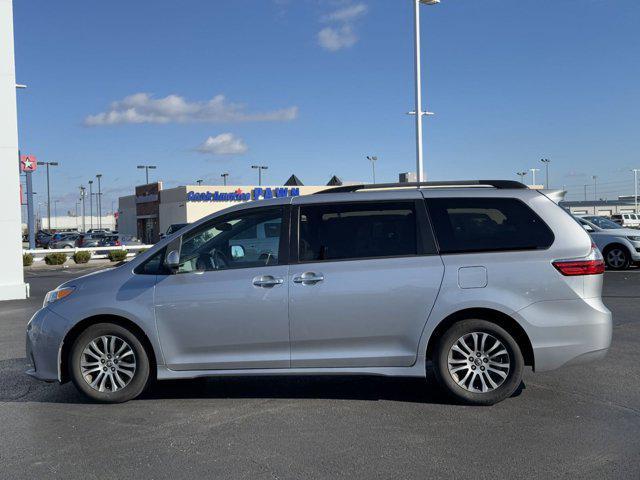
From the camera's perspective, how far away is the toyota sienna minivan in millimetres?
5594

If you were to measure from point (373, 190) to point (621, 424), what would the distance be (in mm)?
2867

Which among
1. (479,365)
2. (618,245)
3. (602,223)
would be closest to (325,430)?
(479,365)

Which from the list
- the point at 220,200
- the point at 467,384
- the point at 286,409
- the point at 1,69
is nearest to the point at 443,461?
the point at 467,384

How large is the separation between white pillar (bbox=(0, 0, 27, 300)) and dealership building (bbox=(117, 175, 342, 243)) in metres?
31.7

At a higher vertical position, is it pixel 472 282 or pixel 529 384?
pixel 472 282

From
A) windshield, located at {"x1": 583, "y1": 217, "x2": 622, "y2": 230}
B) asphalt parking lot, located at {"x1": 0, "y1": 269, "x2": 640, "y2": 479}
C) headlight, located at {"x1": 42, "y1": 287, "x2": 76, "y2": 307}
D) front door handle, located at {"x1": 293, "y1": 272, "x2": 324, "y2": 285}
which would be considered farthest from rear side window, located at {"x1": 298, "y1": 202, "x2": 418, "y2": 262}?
windshield, located at {"x1": 583, "y1": 217, "x2": 622, "y2": 230}

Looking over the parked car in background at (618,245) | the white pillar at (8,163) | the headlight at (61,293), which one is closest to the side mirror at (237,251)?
the headlight at (61,293)

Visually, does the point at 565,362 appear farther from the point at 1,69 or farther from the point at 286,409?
the point at 1,69

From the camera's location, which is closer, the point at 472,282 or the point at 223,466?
the point at 223,466

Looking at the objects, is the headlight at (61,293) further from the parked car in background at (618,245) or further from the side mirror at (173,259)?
the parked car in background at (618,245)

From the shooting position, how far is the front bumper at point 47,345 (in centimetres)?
587

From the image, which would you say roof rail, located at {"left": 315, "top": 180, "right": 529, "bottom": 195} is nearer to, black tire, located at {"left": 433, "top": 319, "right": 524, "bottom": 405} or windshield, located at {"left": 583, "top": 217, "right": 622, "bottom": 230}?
black tire, located at {"left": 433, "top": 319, "right": 524, "bottom": 405}

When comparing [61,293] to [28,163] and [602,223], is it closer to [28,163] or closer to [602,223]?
[602,223]

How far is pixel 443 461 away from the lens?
4.43 metres
